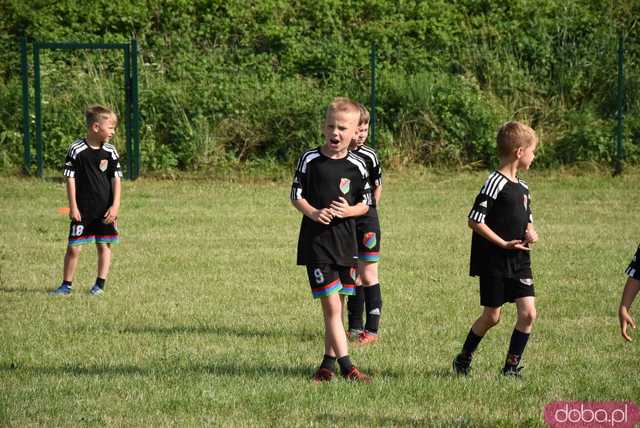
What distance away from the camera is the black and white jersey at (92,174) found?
9.80m

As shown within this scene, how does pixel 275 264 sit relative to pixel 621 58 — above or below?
below

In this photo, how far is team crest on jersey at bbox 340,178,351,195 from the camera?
6.38 metres

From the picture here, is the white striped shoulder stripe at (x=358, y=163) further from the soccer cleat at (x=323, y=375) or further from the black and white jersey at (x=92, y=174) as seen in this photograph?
the black and white jersey at (x=92, y=174)

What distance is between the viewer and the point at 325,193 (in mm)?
6367

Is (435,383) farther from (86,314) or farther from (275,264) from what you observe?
(275,264)

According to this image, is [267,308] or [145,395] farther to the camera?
[267,308]

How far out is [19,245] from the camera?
39.9 ft

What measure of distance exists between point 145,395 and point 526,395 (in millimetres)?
2223

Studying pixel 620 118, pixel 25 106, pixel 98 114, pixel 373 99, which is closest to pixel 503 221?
pixel 98 114

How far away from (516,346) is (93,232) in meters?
4.83

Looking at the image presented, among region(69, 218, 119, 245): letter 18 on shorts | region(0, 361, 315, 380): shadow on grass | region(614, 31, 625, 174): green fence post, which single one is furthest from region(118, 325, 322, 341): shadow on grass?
region(614, 31, 625, 174): green fence post

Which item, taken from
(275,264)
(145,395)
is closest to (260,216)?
(275,264)

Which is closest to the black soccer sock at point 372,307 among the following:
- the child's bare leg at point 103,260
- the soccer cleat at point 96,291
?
the soccer cleat at point 96,291

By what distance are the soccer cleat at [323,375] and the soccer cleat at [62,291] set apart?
383 cm
